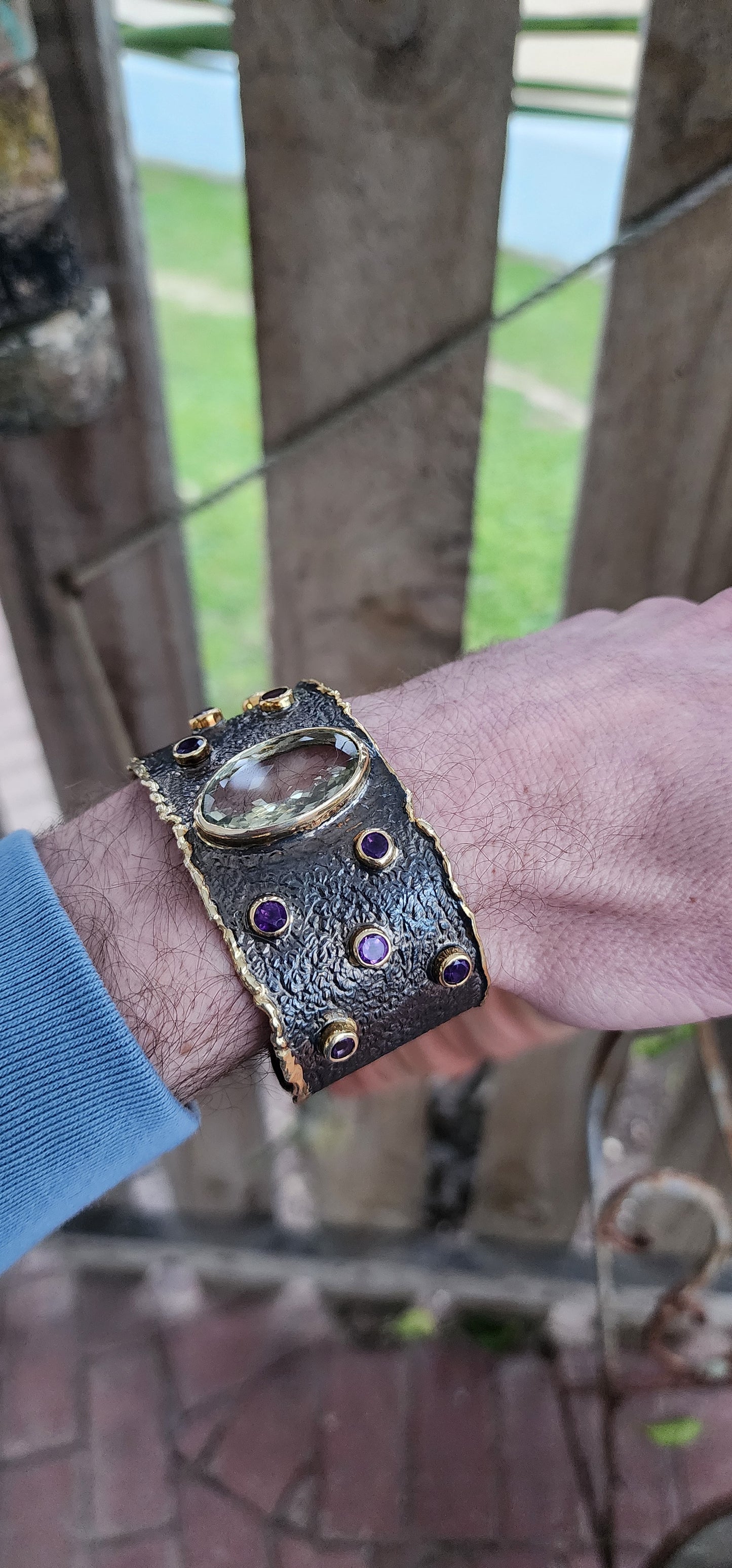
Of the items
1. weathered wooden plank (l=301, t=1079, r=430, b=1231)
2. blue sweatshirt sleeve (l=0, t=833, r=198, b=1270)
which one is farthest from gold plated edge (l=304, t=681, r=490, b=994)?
weathered wooden plank (l=301, t=1079, r=430, b=1231)

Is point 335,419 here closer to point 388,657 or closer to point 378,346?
point 378,346

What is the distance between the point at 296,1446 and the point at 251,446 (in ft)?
13.1

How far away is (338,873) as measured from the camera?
31.9 inches

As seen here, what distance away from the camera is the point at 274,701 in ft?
2.92

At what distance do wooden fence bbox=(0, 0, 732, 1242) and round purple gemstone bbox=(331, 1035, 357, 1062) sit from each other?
26.8 inches

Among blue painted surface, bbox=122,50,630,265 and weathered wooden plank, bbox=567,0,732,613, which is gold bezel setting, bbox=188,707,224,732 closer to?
weathered wooden plank, bbox=567,0,732,613

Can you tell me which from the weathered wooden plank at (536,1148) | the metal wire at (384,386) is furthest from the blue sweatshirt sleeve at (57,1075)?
the weathered wooden plank at (536,1148)

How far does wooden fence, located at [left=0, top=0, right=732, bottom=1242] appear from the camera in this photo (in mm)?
904

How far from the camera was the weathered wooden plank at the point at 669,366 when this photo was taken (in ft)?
2.93

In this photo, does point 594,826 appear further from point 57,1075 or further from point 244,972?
point 57,1075

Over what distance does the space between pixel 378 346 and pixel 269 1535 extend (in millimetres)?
1914

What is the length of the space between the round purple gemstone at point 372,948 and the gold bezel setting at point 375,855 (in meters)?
0.06

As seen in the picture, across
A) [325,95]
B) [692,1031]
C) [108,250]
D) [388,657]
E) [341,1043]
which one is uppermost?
[325,95]

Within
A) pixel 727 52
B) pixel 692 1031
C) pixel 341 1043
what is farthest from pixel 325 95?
pixel 692 1031
